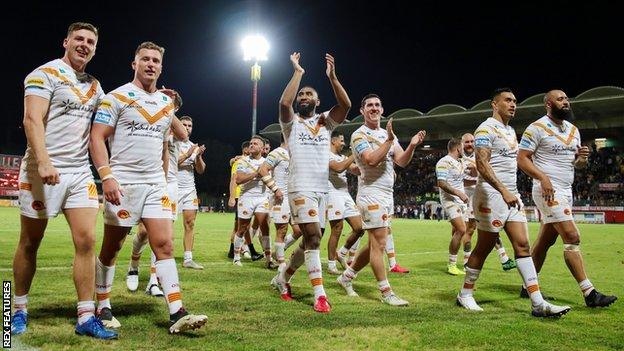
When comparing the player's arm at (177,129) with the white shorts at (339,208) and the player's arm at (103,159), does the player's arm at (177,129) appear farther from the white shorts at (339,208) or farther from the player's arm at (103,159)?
the white shorts at (339,208)

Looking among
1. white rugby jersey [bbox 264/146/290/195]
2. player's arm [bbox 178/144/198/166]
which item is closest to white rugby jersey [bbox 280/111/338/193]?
player's arm [bbox 178/144/198/166]

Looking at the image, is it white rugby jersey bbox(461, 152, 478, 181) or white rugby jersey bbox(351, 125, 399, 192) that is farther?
white rugby jersey bbox(461, 152, 478, 181)

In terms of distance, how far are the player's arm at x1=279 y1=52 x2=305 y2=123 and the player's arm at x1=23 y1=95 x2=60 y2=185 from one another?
8.00ft

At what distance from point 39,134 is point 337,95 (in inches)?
127

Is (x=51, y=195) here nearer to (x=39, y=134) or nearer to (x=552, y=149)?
(x=39, y=134)

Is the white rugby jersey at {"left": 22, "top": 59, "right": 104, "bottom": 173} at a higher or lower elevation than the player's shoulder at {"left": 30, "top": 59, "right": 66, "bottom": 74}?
lower

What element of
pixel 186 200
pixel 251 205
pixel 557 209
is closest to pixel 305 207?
pixel 557 209

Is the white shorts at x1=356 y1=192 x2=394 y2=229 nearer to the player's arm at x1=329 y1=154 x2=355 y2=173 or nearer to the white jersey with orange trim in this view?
the player's arm at x1=329 y1=154 x2=355 y2=173

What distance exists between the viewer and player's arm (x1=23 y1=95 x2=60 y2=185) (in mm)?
4121

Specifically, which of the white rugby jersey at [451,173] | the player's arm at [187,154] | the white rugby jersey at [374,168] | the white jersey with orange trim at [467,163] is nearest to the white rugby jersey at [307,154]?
the white rugby jersey at [374,168]

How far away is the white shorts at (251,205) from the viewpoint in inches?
420

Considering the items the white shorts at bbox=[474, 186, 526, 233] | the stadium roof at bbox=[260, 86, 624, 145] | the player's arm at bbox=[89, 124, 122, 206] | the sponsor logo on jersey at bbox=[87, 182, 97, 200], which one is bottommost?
the white shorts at bbox=[474, 186, 526, 233]

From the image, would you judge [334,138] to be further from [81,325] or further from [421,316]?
[81,325]

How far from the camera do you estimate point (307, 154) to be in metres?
6.30
